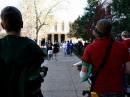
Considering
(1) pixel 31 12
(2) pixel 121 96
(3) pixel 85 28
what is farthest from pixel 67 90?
(1) pixel 31 12

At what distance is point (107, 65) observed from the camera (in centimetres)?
564

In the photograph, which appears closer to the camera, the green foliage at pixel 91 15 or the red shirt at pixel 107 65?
the red shirt at pixel 107 65

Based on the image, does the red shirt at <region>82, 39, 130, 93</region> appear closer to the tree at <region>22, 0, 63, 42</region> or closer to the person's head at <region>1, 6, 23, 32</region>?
the person's head at <region>1, 6, 23, 32</region>

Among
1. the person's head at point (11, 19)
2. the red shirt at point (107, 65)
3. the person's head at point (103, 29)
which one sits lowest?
the red shirt at point (107, 65)

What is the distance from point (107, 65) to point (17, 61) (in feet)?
5.44

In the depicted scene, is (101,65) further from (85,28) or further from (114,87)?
(85,28)

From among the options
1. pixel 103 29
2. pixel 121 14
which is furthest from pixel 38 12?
pixel 103 29

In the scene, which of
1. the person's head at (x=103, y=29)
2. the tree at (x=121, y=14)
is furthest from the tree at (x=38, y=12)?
the person's head at (x=103, y=29)

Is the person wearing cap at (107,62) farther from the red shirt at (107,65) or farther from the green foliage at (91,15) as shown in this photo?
the green foliage at (91,15)

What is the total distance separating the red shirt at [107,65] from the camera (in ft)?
18.4

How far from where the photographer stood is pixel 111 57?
223 inches

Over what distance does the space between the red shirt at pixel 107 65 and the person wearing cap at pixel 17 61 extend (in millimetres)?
1418

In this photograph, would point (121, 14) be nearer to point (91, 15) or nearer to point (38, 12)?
point (91, 15)

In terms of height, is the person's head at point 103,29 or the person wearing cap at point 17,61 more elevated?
the person's head at point 103,29
